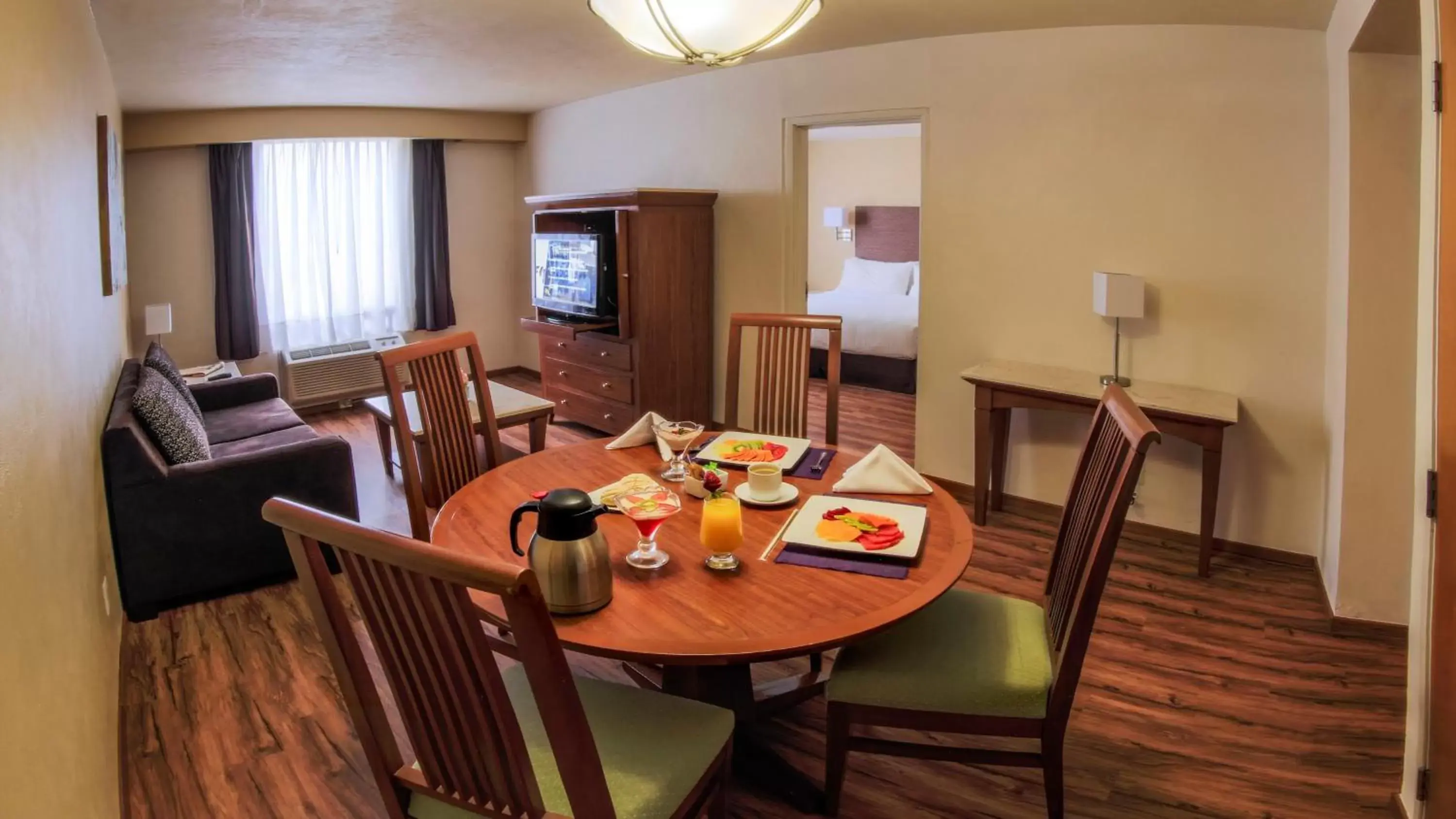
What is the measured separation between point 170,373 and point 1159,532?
14.8 ft

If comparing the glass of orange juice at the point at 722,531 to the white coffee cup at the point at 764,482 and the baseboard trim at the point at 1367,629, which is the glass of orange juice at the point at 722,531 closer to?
the white coffee cup at the point at 764,482

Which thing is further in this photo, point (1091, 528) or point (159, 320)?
point (159, 320)

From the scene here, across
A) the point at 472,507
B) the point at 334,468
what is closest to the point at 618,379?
the point at 334,468

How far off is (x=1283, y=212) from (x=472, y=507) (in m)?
3.16

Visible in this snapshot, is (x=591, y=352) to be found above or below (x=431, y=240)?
below

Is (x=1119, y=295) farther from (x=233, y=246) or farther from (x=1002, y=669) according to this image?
(x=233, y=246)

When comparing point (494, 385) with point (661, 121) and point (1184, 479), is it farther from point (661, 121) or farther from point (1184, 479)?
point (1184, 479)

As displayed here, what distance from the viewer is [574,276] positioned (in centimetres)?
561

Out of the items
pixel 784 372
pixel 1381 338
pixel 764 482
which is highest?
pixel 1381 338

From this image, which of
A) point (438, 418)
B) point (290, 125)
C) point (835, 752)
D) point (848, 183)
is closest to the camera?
point (835, 752)

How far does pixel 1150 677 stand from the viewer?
2.65 meters

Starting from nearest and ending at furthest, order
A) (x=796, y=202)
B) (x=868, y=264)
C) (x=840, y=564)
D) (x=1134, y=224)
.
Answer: (x=840, y=564), (x=1134, y=224), (x=796, y=202), (x=868, y=264)

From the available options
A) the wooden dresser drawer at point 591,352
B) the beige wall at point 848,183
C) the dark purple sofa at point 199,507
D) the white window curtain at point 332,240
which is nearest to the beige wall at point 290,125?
the white window curtain at point 332,240

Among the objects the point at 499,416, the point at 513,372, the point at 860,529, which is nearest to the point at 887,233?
the point at 513,372
